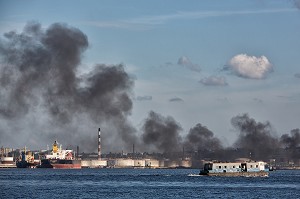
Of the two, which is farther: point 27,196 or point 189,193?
point 189,193

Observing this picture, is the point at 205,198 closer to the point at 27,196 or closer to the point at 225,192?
the point at 225,192

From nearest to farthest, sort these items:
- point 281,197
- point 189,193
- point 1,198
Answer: point 1,198 < point 281,197 < point 189,193

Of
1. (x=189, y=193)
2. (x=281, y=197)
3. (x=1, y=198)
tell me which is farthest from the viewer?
(x=189, y=193)

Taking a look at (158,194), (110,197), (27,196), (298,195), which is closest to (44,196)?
(27,196)

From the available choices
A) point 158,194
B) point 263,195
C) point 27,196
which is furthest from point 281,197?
point 27,196

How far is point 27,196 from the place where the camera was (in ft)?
Answer: 379

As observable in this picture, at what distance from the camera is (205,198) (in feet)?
381

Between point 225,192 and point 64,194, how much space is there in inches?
1114

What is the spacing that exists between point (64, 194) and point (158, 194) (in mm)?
15467

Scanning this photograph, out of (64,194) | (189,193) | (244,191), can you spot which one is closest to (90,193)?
(64,194)

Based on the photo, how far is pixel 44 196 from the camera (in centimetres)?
11600

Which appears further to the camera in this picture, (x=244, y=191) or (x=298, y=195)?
(x=244, y=191)

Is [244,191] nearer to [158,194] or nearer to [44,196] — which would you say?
[158,194]

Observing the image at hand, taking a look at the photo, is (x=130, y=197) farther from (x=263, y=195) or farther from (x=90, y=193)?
(x=263, y=195)
